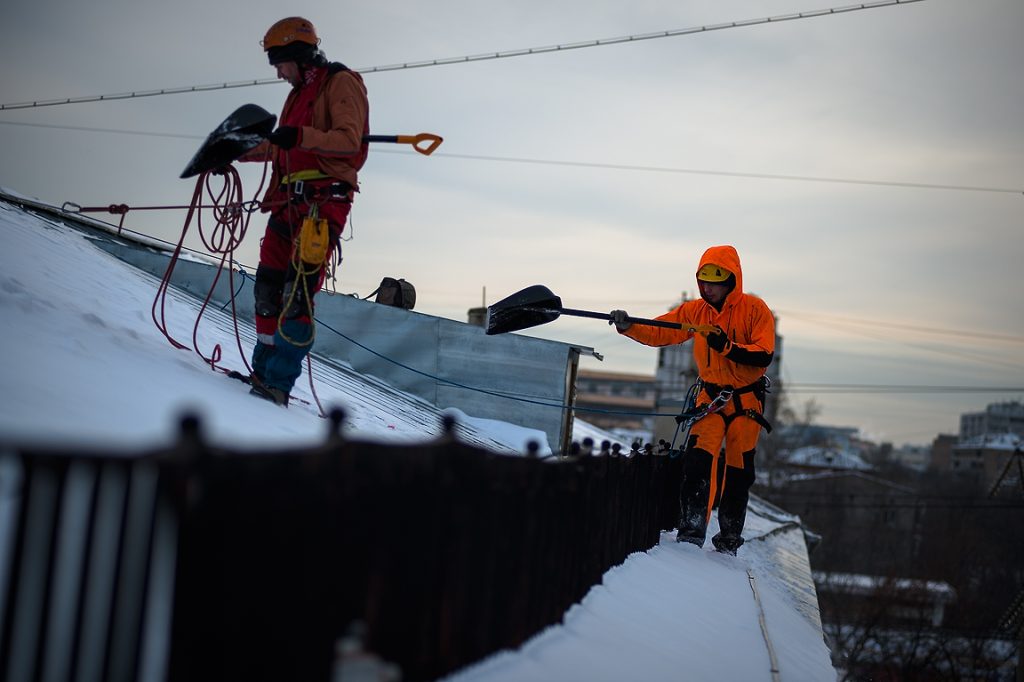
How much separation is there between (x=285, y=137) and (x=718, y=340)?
11.2 ft

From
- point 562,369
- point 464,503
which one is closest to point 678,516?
point 562,369

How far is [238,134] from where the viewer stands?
5.99 metres

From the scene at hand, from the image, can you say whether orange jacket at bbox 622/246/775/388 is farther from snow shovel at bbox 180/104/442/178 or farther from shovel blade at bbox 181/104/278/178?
shovel blade at bbox 181/104/278/178

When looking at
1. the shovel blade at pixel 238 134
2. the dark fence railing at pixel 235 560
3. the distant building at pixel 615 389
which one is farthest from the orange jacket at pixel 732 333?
the distant building at pixel 615 389

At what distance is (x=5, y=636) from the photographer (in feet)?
7.12

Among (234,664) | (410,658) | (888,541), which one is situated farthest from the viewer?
(888,541)

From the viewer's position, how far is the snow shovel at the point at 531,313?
25.7ft

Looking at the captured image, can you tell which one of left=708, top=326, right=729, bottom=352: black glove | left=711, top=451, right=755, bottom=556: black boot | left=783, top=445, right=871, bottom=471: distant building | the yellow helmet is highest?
the yellow helmet

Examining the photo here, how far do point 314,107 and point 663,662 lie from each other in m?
3.67

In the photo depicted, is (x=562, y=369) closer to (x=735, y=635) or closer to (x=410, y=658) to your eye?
(x=735, y=635)

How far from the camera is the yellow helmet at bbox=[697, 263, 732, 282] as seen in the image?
7805mm

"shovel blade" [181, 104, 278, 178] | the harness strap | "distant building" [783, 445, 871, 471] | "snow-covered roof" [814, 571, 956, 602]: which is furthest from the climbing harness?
"distant building" [783, 445, 871, 471]

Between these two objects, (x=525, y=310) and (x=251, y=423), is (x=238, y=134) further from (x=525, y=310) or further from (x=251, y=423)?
(x=525, y=310)

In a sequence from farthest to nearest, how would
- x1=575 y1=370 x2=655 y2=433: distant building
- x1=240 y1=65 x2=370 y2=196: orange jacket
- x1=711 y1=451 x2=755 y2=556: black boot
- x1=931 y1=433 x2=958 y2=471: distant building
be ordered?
x1=931 y1=433 x2=958 y2=471: distant building
x1=575 y1=370 x2=655 y2=433: distant building
x1=711 y1=451 x2=755 y2=556: black boot
x1=240 y1=65 x2=370 y2=196: orange jacket
